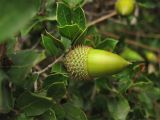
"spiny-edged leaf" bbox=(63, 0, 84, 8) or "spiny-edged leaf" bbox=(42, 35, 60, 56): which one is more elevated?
"spiny-edged leaf" bbox=(63, 0, 84, 8)

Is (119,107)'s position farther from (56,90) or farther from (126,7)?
(126,7)

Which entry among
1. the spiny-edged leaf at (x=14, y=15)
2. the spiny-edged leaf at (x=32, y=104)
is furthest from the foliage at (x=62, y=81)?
the spiny-edged leaf at (x=14, y=15)

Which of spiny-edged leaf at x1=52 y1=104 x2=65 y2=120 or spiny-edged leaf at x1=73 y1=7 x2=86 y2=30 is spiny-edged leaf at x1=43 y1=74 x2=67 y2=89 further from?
spiny-edged leaf at x1=73 y1=7 x2=86 y2=30

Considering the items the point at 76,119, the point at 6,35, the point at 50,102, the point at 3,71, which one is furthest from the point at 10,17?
the point at 76,119

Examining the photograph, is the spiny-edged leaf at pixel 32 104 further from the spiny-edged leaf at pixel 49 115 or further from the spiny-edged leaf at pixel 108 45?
the spiny-edged leaf at pixel 108 45

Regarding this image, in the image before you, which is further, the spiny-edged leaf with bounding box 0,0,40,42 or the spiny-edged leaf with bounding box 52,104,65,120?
the spiny-edged leaf with bounding box 52,104,65,120

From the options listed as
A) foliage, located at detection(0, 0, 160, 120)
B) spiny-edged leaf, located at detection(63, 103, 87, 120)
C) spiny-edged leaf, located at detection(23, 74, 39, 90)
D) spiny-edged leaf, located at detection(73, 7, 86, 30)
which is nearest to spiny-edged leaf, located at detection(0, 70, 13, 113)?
foliage, located at detection(0, 0, 160, 120)

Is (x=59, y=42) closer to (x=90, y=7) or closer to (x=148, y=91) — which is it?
(x=148, y=91)
